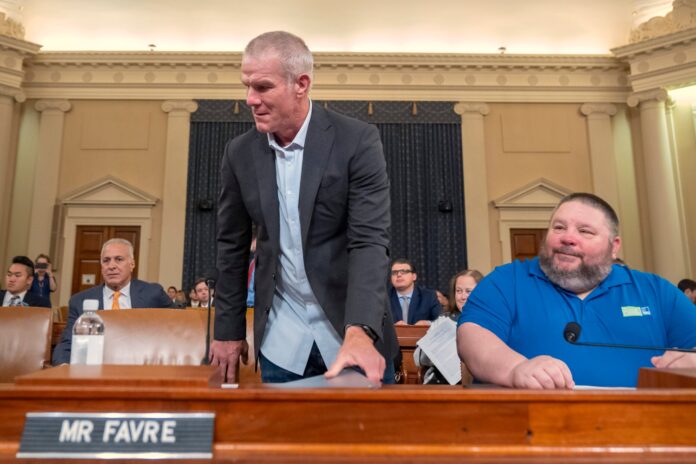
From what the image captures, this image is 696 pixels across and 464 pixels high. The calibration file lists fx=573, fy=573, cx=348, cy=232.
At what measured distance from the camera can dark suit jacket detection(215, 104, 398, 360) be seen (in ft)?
4.73

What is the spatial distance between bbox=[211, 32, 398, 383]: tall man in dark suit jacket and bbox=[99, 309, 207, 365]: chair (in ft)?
1.83

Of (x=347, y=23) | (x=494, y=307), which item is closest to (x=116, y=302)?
(x=494, y=307)

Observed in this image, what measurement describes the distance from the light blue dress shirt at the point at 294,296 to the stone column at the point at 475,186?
8576 millimetres

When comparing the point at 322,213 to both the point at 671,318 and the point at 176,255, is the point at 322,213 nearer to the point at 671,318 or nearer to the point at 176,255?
the point at 671,318

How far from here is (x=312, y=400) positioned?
2.63 ft

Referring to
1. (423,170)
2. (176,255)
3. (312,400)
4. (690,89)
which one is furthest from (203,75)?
(312,400)

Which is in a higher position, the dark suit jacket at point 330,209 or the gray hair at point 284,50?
the gray hair at point 284,50

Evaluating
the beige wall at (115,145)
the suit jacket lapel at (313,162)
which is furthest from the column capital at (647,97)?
the suit jacket lapel at (313,162)

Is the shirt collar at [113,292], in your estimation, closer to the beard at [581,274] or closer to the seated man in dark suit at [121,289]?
the seated man in dark suit at [121,289]

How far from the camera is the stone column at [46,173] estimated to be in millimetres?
9790

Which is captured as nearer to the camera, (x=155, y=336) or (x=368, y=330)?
(x=368, y=330)

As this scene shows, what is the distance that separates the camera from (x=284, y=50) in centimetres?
134

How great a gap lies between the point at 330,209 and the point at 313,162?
0.42 ft

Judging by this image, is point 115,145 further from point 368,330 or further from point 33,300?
point 368,330
